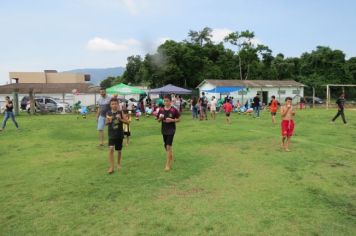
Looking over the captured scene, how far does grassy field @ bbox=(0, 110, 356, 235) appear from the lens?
16.0 feet

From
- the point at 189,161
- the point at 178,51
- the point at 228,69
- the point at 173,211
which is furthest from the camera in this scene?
the point at 228,69

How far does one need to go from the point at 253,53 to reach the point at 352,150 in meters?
48.7

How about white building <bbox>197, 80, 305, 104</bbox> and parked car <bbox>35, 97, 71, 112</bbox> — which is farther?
white building <bbox>197, 80, 305, 104</bbox>

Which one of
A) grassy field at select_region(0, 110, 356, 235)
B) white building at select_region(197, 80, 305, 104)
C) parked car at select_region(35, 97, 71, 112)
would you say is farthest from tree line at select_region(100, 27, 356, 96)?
grassy field at select_region(0, 110, 356, 235)

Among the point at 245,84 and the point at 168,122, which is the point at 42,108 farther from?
the point at 245,84

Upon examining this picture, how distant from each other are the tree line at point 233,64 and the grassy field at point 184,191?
35.3m

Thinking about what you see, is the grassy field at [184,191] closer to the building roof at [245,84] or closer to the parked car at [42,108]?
the parked car at [42,108]

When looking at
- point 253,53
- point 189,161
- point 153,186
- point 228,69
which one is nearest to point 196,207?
point 153,186

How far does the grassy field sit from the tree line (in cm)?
3527

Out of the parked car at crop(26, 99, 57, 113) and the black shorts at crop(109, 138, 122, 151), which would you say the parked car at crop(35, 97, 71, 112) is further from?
the black shorts at crop(109, 138, 122, 151)

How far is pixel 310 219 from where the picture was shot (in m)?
5.04

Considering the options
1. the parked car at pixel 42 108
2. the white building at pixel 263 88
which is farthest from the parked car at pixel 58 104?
the white building at pixel 263 88

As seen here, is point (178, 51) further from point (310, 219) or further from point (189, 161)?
point (310, 219)

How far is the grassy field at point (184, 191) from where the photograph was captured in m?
4.86
